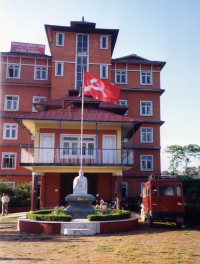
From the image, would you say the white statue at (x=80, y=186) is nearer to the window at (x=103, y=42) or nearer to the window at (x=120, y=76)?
the window at (x=103, y=42)

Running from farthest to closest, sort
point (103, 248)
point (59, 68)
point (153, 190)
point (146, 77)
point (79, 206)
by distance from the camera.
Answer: point (146, 77), point (59, 68), point (79, 206), point (153, 190), point (103, 248)

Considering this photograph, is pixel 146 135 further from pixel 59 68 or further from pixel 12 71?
pixel 12 71

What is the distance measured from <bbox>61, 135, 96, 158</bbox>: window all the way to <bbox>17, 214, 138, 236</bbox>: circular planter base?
8.64m

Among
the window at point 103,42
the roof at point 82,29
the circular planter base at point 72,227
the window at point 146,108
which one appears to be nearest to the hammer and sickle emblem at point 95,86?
the circular planter base at point 72,227

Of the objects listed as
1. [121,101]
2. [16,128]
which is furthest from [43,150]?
[121,101]

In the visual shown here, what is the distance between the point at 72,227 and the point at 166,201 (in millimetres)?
5457

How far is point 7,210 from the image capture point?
2425cm

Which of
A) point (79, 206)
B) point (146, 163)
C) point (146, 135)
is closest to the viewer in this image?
point (79, 206)

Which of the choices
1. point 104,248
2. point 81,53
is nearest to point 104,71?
point 81,53

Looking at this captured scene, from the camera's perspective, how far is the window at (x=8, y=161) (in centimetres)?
3300

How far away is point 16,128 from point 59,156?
47.8ft

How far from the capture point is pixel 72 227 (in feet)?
46.2

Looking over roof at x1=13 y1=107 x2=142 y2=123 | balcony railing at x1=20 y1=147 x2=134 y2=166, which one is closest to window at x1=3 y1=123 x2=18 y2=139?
balcony railing at x1=20 y1=147 x2=134 y2=166

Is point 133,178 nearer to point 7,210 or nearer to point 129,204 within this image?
point 129,204
